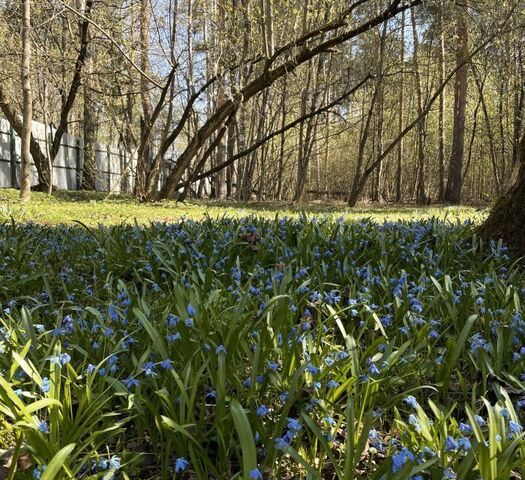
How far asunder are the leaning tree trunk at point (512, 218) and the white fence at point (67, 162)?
30.0 ft

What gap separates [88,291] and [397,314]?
172cm

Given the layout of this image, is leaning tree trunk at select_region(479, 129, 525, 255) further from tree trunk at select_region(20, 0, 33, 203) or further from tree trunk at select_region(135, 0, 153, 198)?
tree trunk at select_region(135, 0, 153, 198)

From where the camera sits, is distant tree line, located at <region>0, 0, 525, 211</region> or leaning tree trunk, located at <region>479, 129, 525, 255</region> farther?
distant tree line, located at <region>0, 0, 525, 211</region>

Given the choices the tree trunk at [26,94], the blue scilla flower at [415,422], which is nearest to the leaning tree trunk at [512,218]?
the blue scilla flower at [415,422]

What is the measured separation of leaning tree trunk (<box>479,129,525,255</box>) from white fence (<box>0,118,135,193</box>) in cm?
915

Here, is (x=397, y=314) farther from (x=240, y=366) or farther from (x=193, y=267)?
(x=193, y=267)


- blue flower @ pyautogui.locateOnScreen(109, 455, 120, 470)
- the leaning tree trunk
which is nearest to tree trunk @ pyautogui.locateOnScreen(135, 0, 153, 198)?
the leaning tree trunk

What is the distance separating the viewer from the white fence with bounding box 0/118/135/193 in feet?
53.5

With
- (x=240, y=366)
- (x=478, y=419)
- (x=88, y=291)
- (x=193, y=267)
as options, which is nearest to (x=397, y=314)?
(x=240, y=366)

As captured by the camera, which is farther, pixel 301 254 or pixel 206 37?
pixel 206 37

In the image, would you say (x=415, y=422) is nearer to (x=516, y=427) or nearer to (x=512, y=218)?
(x=516, y=427)

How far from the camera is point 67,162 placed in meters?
20.2

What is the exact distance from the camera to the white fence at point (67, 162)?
53.5 feet

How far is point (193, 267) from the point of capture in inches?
128
